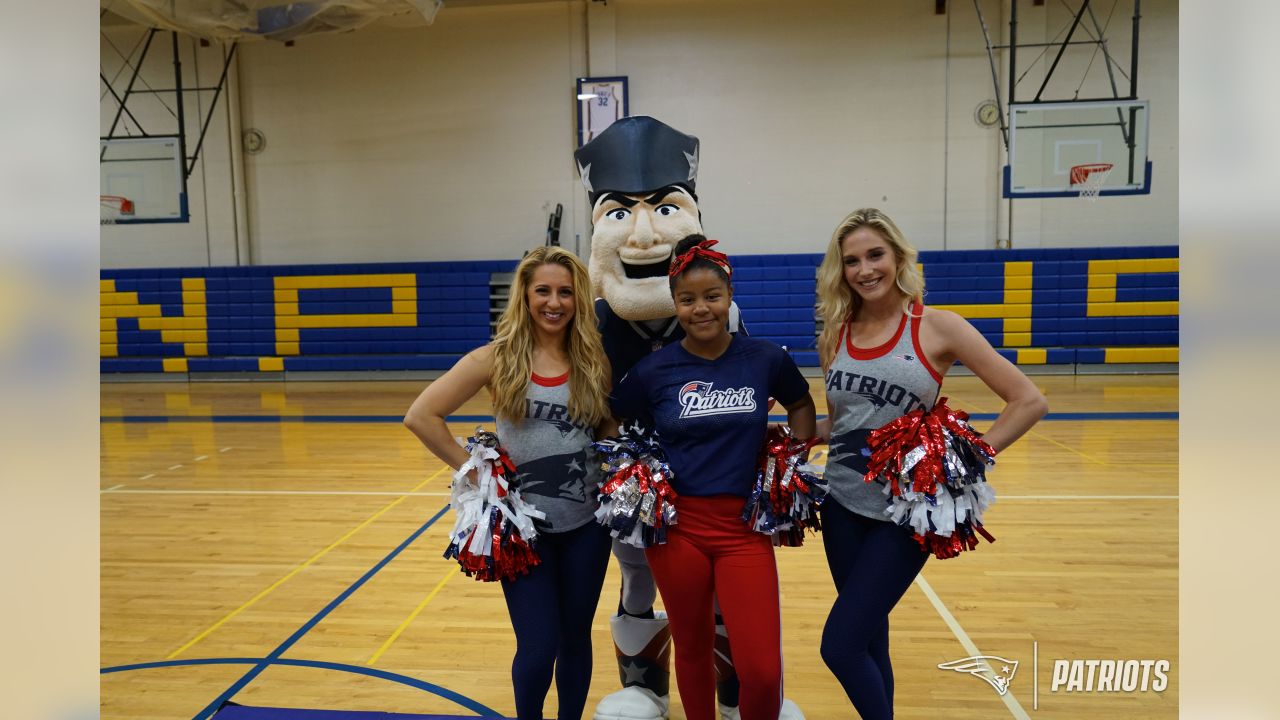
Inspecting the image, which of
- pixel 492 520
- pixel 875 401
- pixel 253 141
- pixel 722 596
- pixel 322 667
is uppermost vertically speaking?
pixel 253 141

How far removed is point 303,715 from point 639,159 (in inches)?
75.3

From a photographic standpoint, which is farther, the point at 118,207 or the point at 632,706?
the point at 118,207

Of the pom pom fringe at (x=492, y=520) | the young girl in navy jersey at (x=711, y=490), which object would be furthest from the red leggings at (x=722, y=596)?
the pom pom fringe at (x=492, y=520)

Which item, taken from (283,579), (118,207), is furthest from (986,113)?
(118,207)

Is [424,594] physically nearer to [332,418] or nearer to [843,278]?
[843,278]

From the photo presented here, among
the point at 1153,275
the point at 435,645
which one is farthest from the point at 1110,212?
the point at 435,645

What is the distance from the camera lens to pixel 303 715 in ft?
8.32

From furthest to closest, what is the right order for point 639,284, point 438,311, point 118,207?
point 438,311 → point 118,207 → point 639,284

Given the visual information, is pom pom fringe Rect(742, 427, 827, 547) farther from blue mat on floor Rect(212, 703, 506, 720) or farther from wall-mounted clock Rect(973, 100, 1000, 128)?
wall-mounted clock Rect(973, 100, 1000, 128)

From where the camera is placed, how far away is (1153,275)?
376 inches

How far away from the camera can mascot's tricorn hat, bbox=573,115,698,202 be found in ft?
8.34

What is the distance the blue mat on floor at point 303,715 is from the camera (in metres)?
2.51
